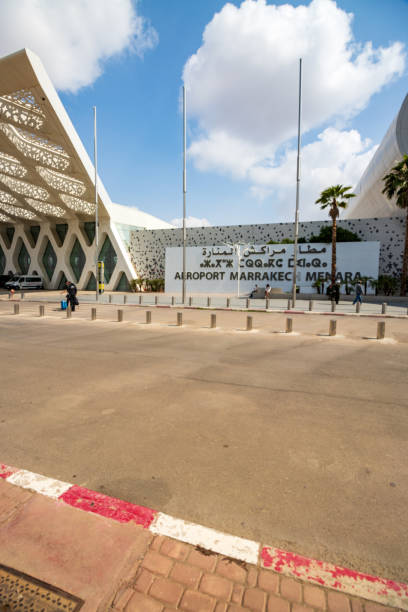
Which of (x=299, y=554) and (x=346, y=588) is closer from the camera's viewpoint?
(x=346, y=588)

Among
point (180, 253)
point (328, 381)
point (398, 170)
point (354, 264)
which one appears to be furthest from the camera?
point (180, 253)

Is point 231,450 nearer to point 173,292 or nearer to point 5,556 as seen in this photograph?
point 5,556

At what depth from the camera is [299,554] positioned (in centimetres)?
235

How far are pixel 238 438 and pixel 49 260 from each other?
53346 millimetres

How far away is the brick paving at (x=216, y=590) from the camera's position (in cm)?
197

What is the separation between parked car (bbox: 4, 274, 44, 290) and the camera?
4275cm

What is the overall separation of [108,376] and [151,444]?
295 centimetres

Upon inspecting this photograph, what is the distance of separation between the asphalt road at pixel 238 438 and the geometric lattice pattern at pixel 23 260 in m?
51.7

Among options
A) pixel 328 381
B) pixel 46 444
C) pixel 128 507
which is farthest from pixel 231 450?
pixel 328 381

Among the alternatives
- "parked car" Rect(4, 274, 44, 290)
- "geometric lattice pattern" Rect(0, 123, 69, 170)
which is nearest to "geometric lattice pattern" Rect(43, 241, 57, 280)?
"parked car" Rect(4, 274, 44, 290)

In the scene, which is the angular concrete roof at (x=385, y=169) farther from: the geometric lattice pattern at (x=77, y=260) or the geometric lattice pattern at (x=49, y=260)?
the geometric lattice pattern at (x=49, y=260)

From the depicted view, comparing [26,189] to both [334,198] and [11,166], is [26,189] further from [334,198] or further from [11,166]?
[334,198]

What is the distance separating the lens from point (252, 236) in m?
38.2

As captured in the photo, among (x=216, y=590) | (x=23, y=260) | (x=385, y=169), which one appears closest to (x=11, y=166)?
(x=23, y=260)
